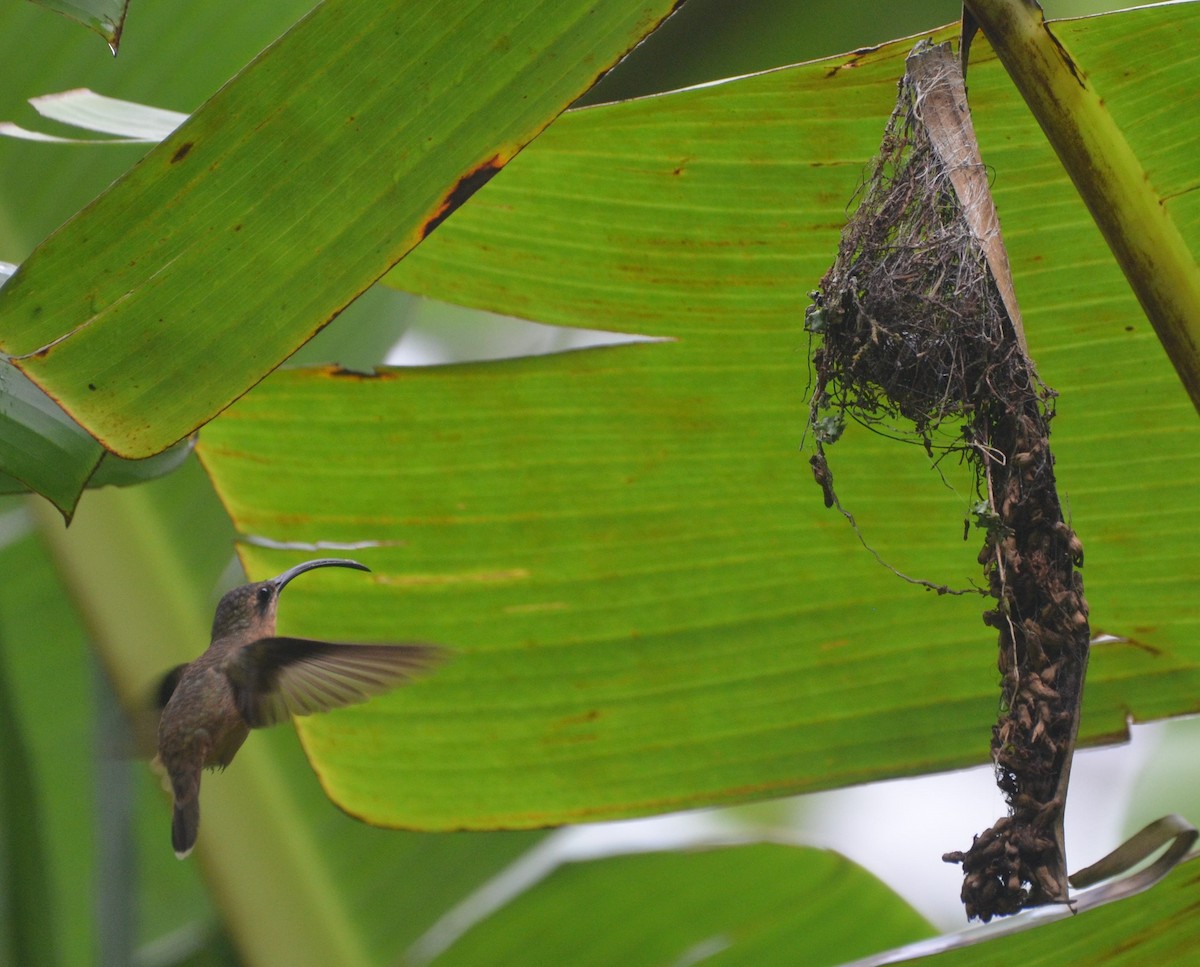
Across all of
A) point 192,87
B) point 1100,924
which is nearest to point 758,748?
point 1100,924

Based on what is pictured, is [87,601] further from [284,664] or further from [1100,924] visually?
[1100,924]

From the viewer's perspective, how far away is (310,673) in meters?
1.35

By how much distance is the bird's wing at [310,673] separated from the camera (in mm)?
1230

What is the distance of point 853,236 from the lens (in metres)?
1.15

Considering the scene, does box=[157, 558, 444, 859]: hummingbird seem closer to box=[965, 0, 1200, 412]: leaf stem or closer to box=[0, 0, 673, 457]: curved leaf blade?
box=[0, 0, 673, 457]: curved leaf blade

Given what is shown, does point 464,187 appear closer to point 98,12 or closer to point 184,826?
point 98,12

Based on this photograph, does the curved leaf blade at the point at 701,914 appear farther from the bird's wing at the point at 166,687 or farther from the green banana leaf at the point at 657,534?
the bird's wing at the point at 166,687

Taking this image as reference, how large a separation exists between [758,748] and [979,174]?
0.84 m

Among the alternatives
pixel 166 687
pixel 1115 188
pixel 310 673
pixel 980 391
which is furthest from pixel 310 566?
pixel 1115 188

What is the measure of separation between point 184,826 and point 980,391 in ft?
3.41

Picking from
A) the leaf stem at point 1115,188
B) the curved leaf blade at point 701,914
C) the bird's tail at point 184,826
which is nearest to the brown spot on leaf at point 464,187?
the leaf stem at point 1115,188

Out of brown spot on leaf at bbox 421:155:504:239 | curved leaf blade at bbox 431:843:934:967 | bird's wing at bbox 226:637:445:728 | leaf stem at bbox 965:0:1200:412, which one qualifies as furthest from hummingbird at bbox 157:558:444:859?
leaf stem at bbox 965:0:1200:412

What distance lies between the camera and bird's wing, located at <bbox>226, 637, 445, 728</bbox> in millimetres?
1230

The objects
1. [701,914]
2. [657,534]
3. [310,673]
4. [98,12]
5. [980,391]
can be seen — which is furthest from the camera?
[701,914]
